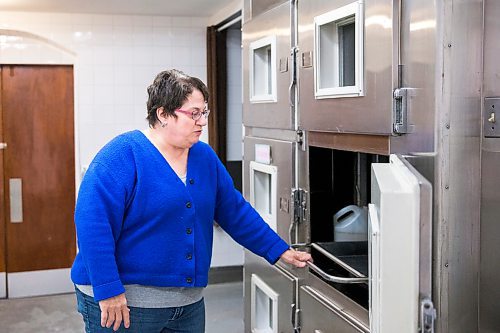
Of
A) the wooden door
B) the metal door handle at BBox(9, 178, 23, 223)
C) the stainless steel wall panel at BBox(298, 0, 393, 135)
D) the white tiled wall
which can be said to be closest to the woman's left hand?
the stainless steel wall panel at BBox(298, 0, 393, 135)

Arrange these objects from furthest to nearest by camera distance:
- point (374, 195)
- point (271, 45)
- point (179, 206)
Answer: point (271, 45)
point (179, 206)
point (374, 195)

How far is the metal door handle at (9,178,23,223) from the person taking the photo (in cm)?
512

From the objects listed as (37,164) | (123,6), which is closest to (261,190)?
(123,6)

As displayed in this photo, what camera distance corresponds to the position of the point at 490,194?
65.1 inches

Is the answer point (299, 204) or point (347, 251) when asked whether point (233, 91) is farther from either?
point (347, 251)

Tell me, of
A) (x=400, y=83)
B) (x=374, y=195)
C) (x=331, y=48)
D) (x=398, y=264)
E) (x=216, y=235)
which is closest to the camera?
(x=398, y=264)

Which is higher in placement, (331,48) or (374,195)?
(331,48)

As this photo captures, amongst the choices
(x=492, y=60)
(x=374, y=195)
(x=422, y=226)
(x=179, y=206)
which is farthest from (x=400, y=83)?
(x=179, y=206)

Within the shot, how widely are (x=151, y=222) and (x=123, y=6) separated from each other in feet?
9.97

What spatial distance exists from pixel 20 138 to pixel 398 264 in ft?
14.4

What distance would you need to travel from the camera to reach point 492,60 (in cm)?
164

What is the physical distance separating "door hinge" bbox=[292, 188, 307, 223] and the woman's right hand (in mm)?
837

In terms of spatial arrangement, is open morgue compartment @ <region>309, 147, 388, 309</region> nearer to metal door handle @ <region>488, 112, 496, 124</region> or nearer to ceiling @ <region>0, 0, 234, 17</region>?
metal door handle @ <region>488, 112, 496, 124</region>

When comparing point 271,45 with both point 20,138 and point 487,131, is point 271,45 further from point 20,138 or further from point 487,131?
point 20,138
